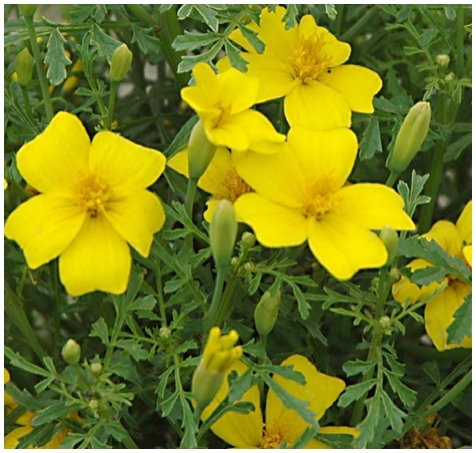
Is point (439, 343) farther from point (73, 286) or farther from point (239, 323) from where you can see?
point (73, 286)

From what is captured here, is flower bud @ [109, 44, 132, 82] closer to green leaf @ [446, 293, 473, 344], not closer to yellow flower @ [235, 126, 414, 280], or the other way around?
yellow flower @ [235, 126, 414, 280]

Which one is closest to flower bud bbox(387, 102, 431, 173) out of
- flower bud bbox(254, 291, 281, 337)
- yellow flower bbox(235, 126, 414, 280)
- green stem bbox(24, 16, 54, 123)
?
yellow flower bbox(235, 126, 414, 280)

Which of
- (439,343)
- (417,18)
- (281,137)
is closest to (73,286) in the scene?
(281,137)

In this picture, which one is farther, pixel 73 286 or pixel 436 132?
pixel 436 132

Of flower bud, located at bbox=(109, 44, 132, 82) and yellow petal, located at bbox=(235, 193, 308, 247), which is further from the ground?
flower bud, located at bbox=(109, 44, 132, 82)

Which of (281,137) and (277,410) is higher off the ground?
(281,137)

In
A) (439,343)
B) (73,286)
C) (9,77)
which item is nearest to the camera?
(73,286)
